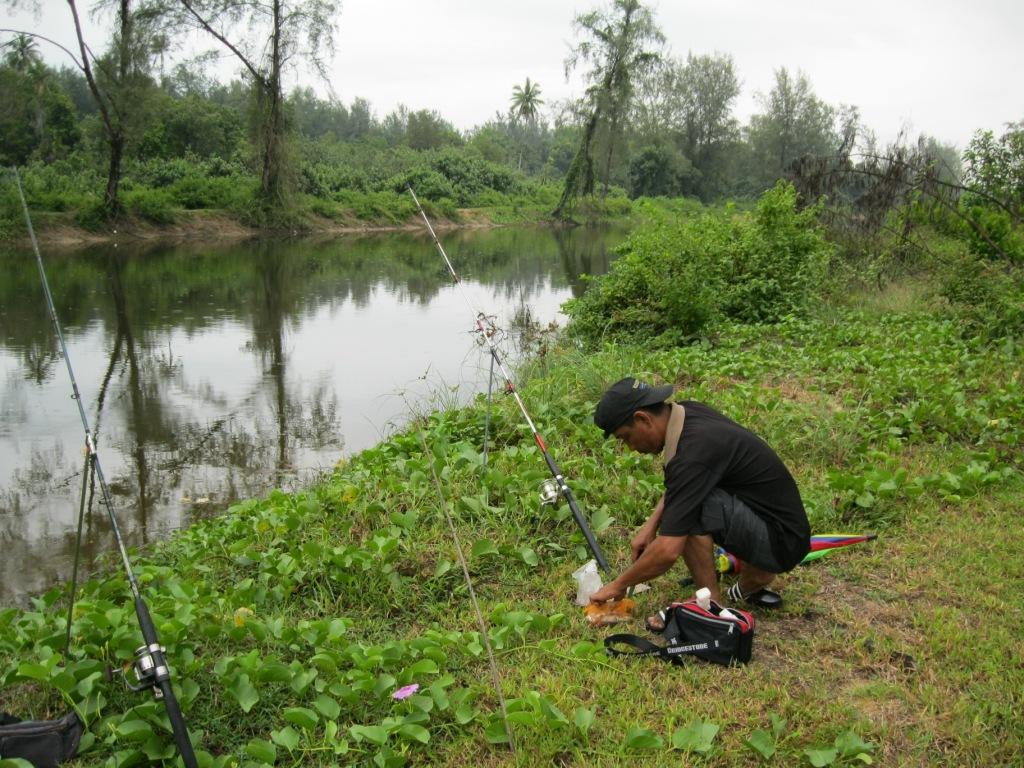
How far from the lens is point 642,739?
2586mm

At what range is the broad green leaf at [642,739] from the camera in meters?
2.58

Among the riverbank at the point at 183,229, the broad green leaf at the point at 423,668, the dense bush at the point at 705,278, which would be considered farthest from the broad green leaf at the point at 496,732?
the riverbank at the point at 183,229

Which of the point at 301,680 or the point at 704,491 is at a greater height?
the point at 704,491

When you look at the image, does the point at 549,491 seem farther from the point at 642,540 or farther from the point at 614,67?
the point at 614,67

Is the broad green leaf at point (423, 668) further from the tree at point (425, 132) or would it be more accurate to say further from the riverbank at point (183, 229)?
the tree at point (425, 132)

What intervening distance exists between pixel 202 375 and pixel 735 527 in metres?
7.36

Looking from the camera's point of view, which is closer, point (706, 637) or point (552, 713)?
point (552, 713)

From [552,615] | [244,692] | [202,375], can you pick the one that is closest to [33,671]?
[244,692]

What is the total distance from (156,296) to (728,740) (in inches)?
554

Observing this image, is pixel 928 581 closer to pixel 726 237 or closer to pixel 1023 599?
pixel 1023 599

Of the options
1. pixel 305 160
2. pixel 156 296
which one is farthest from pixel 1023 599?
pixel 305 160

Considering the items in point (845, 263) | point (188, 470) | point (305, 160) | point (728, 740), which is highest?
point (305, 160)

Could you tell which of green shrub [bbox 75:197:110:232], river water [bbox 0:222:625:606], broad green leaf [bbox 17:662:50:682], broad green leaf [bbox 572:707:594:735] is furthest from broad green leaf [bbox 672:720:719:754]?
green shrub [bbox 75:197:110:232]

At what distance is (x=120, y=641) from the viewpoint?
296 cm
